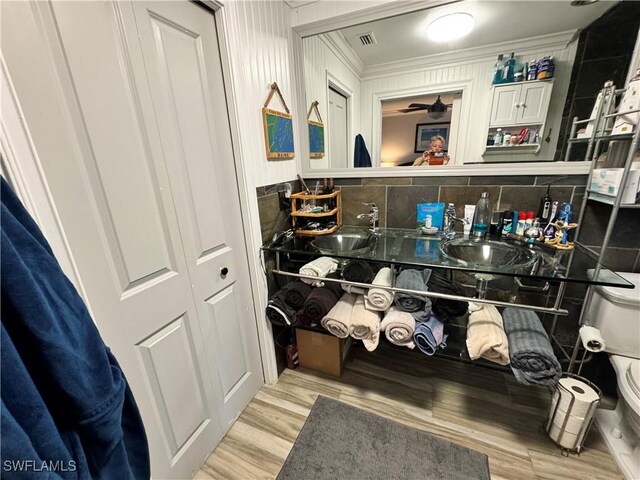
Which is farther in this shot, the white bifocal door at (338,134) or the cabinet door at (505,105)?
the white bifocal door at (338,134)

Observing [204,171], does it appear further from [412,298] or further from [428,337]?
[428,337]

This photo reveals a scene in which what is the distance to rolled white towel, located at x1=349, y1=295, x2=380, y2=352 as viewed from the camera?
131cm

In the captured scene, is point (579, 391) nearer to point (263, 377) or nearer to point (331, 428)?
point (331, 428)

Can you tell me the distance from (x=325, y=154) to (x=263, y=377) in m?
1.50

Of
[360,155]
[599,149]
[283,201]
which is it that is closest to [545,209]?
[599,149]

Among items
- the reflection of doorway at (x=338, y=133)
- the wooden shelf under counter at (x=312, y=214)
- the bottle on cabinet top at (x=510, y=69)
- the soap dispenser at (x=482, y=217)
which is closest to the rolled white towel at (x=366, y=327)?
the wooden shelf under counter at (x=312, y=214)

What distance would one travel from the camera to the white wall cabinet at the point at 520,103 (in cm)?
133

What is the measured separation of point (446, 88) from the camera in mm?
1480

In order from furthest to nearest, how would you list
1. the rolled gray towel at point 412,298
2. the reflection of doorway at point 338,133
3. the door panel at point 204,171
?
the reflection of doorway at point 338,133 → the rolled gray towel at point 412,298 → the door panel at point 204,171

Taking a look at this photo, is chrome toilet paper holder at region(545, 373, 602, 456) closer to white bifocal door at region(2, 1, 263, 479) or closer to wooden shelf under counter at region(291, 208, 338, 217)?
wooden shelf under counter at region(291, 208, 338, 217)

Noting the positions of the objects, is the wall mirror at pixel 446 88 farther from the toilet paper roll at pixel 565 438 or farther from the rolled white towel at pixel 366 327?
the toilet paper roll at pixel 565 438

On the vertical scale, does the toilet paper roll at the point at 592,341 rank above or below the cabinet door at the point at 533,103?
below

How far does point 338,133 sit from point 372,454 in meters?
1.83

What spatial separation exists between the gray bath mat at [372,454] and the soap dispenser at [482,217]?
109 cm
